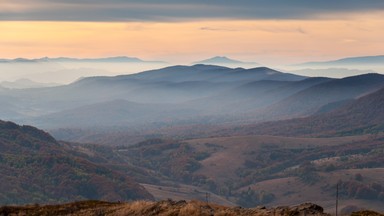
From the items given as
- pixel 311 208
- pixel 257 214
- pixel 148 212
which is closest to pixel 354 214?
pixel 311 208

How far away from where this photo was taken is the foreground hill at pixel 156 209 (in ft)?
139

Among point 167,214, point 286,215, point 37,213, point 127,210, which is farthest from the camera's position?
point 37,213

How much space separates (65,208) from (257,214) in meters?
19.1

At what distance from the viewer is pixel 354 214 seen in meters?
43.6

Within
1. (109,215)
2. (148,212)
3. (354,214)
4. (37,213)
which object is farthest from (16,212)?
(354,214)

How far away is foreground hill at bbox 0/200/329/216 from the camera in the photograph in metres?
42.4

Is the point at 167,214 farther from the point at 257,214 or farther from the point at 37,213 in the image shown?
the point at 37,213

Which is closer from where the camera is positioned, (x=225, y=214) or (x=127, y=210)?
(x=225, y=214)

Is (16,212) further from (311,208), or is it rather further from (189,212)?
(311,208)

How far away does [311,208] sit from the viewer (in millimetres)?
42625

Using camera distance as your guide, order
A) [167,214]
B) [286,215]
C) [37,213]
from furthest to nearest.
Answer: [37,213] < [167,214] < [286,215]

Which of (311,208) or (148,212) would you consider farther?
(148,212)

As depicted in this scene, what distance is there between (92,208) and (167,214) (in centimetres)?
1047

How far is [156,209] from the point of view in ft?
151
